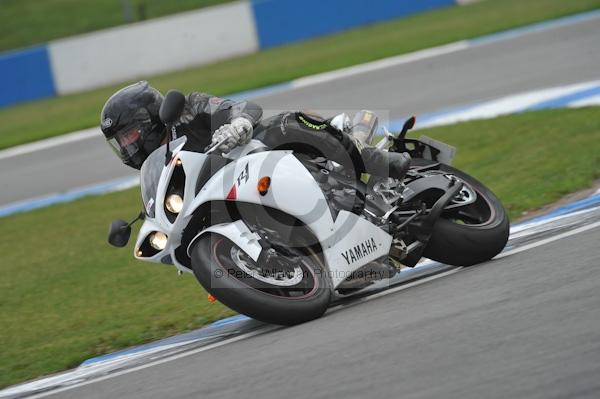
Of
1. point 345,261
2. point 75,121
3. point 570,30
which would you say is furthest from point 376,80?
point 345,261

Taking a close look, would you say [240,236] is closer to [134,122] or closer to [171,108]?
[171,108]

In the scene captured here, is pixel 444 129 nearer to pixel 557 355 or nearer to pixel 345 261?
pixel 345 261

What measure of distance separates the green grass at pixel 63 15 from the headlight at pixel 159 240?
17.8m

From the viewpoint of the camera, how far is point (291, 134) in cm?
545

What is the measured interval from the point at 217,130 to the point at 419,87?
871cm

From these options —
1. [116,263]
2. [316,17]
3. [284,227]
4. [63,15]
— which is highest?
[284,227]

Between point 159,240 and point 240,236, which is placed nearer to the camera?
point 240,236

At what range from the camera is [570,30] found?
1511cm

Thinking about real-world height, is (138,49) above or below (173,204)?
below

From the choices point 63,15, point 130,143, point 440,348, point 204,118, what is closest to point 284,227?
point 204,118

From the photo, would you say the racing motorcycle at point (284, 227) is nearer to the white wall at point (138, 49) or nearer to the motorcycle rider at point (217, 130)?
the motorcycle rider at point (217, 130)

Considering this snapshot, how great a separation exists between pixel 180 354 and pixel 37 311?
2.53 m

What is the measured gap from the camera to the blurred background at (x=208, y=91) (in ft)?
23.4

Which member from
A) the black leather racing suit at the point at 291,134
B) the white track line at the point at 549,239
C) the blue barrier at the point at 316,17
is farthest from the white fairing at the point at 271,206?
the blue barrier at the point at 316,17
